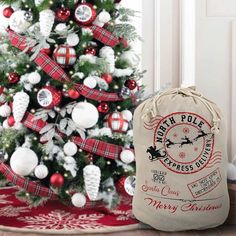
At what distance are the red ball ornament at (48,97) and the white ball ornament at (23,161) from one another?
8.2 inches

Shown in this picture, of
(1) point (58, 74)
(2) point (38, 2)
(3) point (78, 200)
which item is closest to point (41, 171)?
(3) point (78, 200)

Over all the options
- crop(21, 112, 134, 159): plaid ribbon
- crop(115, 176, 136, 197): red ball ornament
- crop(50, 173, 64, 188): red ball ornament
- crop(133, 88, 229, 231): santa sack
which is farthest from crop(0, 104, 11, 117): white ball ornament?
crop(133, 88, 229, 231): santa sack

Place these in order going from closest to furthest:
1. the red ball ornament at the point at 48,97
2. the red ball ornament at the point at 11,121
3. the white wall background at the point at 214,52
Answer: the red ball ornament at the point at 48,97 → the red ball ornament at the point at 11,121 → the white wall background at the point at 214,52

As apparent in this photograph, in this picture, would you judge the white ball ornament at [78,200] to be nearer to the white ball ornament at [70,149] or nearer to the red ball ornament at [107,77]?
the white ball ornament at [70,149]

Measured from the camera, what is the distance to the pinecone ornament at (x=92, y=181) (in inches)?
77.0

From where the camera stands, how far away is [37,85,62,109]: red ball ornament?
77.7 inches

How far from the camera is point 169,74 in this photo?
286 centimetres

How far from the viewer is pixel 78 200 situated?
198cm

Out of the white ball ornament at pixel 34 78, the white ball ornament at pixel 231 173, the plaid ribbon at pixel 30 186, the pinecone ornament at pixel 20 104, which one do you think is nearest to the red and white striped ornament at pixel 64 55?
the white ball ornament at pixel 34 78

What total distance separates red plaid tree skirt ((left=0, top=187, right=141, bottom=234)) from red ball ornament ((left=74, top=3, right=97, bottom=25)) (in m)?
0.82

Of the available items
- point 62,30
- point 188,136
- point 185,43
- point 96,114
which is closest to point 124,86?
point 96,114

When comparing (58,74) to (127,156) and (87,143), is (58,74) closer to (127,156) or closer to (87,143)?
(87,143)

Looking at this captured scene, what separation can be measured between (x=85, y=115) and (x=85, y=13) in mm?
443

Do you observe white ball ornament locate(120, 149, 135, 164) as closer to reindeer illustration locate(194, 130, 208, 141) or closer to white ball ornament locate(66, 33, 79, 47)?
reindeer illustration locate(194, 130, 208, 141)
